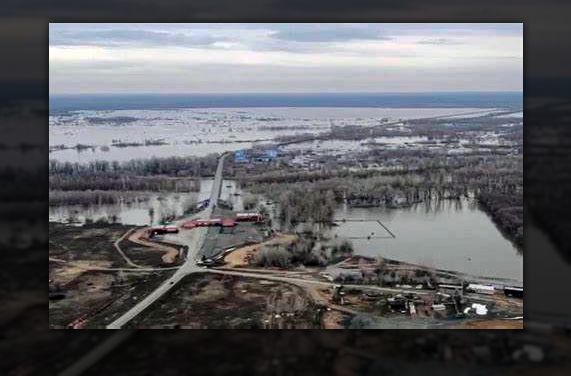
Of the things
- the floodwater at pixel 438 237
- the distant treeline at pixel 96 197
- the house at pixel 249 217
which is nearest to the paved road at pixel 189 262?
the house at pixel 249 217

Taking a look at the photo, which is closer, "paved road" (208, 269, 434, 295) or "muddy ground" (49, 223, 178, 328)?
"muddy ground" (49, 223, 178, 328)

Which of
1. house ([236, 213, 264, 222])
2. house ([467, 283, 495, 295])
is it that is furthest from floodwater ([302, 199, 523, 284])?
house ([236, 213, 264, 222])

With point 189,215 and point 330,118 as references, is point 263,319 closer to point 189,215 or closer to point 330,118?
point 189,215

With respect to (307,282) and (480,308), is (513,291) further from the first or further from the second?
(307,282)

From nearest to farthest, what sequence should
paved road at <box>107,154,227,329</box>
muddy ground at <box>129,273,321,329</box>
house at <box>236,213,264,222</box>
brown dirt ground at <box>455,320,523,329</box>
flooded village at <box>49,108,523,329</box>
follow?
1. brown dirt ground at <box>455,320,523,329</box>
2. muddy ground at <box>129,273,321,329</box>
3. paved road at <box>107,154,227,329</box>
4. flooded village at <box>49,108,523,329</box>
5. house at <box>236,213,264,222</box>

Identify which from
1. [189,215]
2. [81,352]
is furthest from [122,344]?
[189,215]

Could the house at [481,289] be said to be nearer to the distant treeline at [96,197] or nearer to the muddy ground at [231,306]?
the muddy ground at [231,306]

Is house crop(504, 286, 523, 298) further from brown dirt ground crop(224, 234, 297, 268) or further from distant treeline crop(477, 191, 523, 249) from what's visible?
brown dirt ground crop(224, 234, 297, 268)
